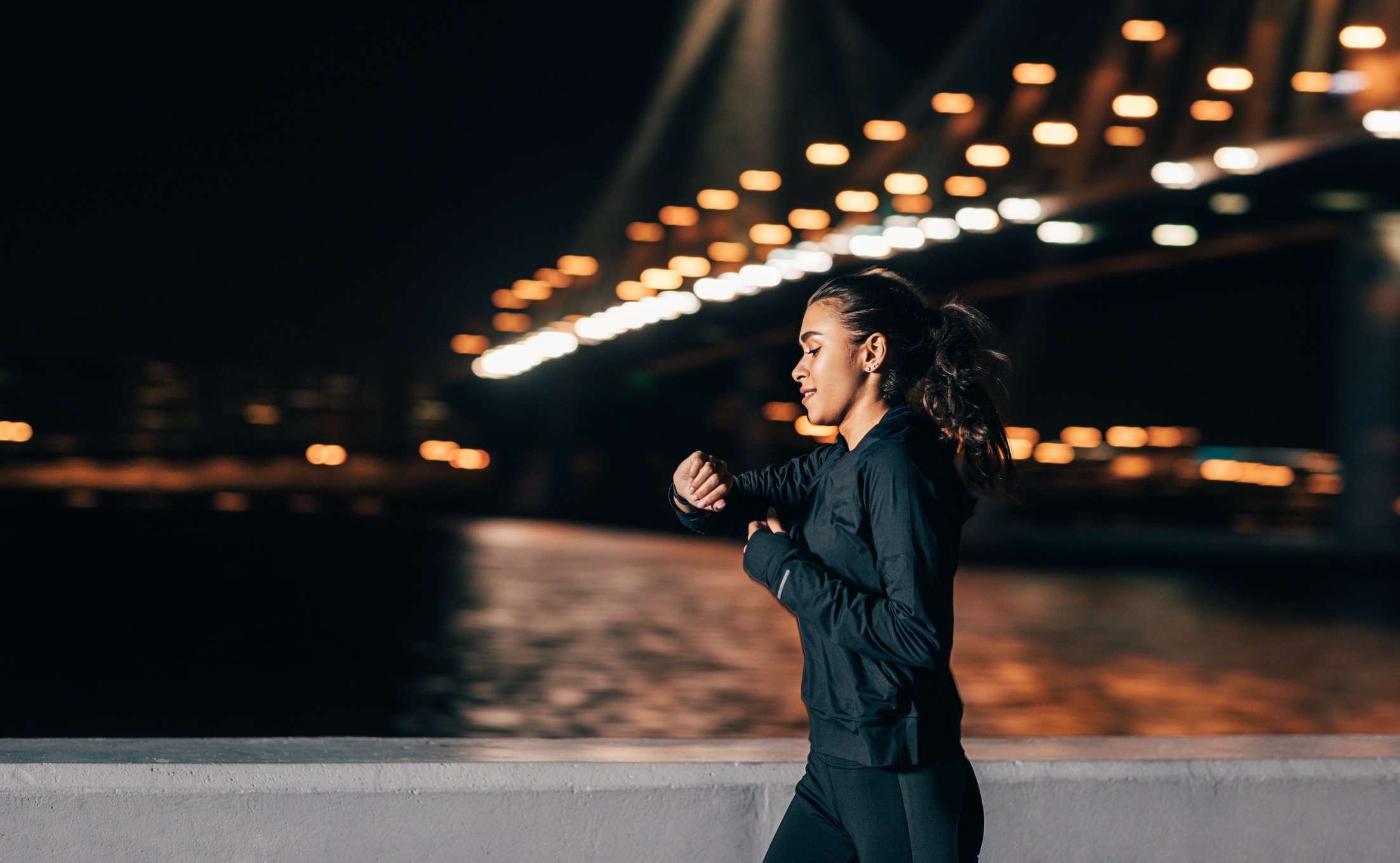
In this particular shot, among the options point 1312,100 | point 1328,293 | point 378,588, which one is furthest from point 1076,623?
point 1328,293

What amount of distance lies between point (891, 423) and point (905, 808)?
58cm

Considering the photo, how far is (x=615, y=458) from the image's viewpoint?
6556cm

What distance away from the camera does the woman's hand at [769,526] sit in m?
2.59

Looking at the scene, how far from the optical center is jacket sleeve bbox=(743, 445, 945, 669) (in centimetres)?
239

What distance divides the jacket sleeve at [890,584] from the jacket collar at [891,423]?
5cm

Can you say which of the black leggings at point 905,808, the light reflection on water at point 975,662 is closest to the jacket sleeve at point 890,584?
the black leggings at point 905,808

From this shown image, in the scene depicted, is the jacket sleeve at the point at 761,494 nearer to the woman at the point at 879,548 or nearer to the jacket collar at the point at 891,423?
the woman at the point at 879,548

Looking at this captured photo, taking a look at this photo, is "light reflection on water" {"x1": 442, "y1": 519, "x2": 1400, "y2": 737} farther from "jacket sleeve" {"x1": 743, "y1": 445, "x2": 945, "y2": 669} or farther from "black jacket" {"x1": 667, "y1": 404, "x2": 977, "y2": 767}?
"jacket sleeve" {"x1": 743, "y1": 445, "x2": 945, "y2": 669}

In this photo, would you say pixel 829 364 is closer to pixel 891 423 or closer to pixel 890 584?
pixel 891 423

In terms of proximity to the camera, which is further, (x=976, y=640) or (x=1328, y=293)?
(x=1328, y=293)

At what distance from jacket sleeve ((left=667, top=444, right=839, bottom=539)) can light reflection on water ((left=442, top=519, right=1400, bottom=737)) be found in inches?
208

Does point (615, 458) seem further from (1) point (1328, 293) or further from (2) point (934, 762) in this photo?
(2) point (934, 762)

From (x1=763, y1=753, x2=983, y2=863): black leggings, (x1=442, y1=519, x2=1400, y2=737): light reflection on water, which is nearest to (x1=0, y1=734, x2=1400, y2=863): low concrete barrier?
(x1=763, y1=753, x2=983, y2=863): black leggings

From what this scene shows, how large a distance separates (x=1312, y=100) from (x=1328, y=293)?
15.0m
